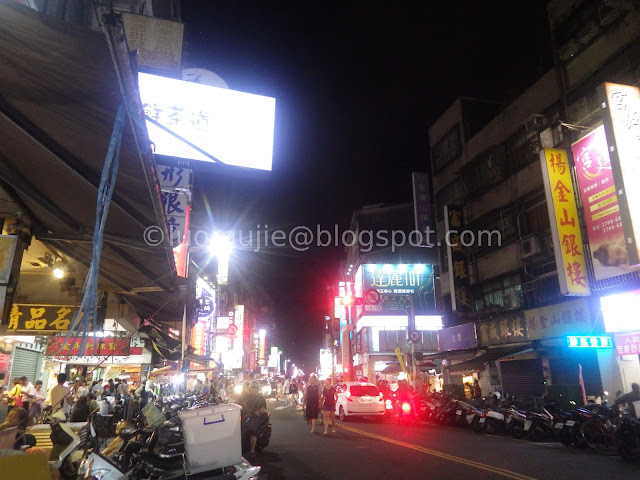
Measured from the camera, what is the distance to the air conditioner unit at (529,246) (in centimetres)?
2123

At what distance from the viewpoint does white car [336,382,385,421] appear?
18.7 m

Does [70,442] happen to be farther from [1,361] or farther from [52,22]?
[1,361]

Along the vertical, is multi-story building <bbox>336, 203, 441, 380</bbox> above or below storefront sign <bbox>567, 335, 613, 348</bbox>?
above

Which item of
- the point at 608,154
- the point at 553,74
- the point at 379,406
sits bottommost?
the point at 379,406

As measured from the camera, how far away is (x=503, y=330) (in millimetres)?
23031

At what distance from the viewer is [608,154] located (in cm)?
1330

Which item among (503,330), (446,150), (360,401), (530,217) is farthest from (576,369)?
(446,150)

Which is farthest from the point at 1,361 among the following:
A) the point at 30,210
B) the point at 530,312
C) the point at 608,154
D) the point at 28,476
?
the point at 530,312

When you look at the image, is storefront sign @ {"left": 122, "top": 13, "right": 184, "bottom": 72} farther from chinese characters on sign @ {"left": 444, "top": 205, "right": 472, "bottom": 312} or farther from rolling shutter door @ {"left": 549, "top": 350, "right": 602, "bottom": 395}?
chinese characters on sign @ {"left": 444, "top": 205, "right": 472, "bottom": 312}

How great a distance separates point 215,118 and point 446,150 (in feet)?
83.8

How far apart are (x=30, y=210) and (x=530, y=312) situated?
21088 millimetres

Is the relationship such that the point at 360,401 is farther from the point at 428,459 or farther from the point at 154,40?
the point at 154,40

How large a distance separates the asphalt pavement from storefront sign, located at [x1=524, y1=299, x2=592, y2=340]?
6.73 m

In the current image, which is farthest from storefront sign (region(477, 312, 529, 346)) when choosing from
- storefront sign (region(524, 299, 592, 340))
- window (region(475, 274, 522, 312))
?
window (region(475, 274, 522, 312))
